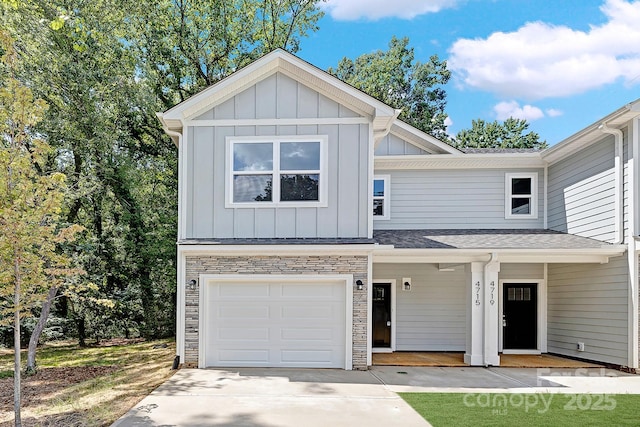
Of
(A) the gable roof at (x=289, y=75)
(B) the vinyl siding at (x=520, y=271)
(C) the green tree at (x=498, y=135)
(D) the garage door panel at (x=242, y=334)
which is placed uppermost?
(C) the green tree at (x=498, y=135)

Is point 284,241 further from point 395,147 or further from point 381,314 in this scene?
point 395,147

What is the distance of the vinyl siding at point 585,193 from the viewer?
10500 mm

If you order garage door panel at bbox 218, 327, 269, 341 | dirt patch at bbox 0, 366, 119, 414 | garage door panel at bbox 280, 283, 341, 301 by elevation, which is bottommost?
dirt patch at bbox 0, 366, 119, 414

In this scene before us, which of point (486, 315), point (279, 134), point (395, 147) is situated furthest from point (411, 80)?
point (486, 315)

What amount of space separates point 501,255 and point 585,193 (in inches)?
115

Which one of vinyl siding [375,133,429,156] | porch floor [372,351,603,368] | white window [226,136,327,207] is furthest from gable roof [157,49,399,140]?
porch floor [372,351,603,368]

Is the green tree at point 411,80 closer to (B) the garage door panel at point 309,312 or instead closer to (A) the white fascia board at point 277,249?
(A) the white fascia board at point 277,249

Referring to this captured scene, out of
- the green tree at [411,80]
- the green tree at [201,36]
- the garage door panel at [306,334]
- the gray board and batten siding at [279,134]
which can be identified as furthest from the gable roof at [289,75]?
the green tree at [411,80]

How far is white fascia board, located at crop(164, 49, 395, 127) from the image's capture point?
9930mm

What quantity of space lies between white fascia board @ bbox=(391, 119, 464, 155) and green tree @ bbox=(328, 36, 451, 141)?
41.5ft

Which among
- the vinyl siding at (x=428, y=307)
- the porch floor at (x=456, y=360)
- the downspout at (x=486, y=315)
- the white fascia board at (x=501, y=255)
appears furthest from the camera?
the vinyl siding at (x=428, y=307)

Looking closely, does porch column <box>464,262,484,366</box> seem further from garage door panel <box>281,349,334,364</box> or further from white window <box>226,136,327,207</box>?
white window <box>226,136,327,207</box>

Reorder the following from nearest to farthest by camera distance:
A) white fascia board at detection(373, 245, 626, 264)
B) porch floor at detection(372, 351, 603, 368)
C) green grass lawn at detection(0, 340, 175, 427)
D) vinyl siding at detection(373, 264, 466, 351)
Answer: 1. green grass lawn at detection(0, 340, 175, 427)
2. white fascia board at detection(373, 245, 626, 264)
3. porch floor at detection(372, 351, 603, 368)
4. vinyl siding at detection(373, 264, 466, 351)

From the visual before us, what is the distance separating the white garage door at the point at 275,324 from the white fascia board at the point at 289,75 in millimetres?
3874
